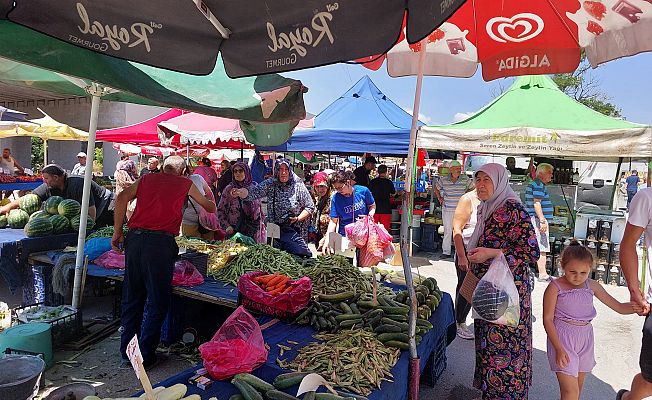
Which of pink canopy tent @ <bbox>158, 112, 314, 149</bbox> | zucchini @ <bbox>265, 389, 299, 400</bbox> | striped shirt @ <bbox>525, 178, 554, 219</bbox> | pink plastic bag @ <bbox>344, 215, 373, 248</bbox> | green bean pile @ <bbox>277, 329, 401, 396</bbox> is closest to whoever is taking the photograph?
zucchini @ <bbox>265, 389, 299, 400</bbox>

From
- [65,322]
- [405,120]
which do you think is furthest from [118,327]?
[405,120]

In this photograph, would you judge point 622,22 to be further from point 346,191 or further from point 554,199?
point 554,199

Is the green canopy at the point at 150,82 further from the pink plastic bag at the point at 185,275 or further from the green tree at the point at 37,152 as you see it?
the green tree at the point at 37,152

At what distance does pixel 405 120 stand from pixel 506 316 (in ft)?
23.4

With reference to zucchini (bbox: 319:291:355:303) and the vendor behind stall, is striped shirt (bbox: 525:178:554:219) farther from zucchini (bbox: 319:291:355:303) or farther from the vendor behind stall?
→ the vendor behind stall

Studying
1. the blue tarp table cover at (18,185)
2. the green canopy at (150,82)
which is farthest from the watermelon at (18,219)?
the blue tarp table cover at (18,185)

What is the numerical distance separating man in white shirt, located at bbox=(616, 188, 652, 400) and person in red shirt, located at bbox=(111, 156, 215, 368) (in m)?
3.91

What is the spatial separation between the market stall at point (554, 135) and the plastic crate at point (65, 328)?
21.1ft

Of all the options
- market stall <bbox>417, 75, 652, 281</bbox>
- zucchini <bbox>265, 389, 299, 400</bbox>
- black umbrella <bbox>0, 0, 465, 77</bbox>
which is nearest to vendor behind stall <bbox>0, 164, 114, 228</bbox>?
black umbrella <bbox>0, 0, 465, 77</bbox>

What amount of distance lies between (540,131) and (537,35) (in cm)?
451

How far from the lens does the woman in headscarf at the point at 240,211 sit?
254 inches

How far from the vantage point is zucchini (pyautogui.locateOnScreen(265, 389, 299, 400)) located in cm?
230

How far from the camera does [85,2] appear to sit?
7.04 ft

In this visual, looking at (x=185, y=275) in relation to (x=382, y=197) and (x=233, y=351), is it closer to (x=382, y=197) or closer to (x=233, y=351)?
(x=233, y=351)
